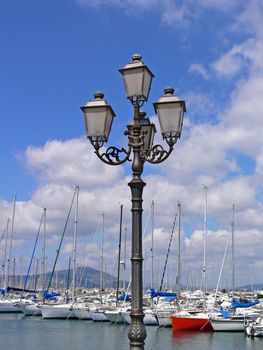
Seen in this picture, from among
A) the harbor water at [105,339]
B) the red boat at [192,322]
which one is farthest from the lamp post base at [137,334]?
the red boat at [192,322]

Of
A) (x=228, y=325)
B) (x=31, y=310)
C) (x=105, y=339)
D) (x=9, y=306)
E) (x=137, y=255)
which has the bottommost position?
(x=105, y=339)

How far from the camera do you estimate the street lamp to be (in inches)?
270

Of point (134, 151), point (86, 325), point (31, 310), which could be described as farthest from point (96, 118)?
point (31, 310)

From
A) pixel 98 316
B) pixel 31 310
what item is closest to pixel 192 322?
pixel 98 316

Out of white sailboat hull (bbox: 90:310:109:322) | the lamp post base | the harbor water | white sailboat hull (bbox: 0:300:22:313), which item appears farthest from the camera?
white sailboat hull (bbox: 0:300:22:313)

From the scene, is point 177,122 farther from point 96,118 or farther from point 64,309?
point 64,309

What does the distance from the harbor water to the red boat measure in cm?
71

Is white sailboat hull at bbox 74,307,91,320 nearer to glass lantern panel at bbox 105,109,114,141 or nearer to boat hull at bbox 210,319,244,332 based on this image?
boat hull at bbox 210,319,244,332

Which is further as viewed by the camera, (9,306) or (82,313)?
(9,306)

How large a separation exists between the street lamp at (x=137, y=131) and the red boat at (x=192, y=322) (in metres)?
37.5

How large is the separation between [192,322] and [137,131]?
37984 mm

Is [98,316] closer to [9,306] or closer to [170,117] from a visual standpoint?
[9,306]

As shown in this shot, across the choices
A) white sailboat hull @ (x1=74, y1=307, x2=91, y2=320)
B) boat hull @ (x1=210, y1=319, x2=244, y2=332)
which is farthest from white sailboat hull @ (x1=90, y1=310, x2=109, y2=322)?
boat hull @ (x1=210, y1=319, x2=244, y2=332)

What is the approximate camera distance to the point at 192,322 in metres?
42.8
